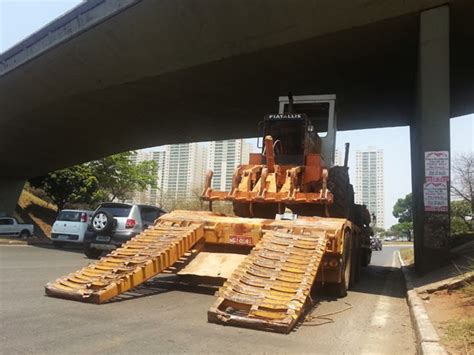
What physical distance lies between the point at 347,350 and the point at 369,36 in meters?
10.4

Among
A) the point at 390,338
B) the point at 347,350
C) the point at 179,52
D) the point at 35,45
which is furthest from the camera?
the point at 35,45

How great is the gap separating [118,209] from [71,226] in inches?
211

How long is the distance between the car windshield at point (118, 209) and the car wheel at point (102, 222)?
34 centimetres

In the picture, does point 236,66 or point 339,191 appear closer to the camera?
point 339,191

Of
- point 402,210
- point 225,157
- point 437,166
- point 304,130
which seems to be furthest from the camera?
point 402,210

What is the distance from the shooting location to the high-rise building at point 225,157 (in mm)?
51969

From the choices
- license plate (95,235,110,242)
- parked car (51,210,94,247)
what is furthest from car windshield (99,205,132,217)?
parked car (51,210,94,247)

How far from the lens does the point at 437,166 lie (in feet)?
34.7

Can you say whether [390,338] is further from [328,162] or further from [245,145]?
[245,145]

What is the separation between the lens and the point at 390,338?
573 cm

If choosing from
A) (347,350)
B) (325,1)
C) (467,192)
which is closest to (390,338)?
(347,350)

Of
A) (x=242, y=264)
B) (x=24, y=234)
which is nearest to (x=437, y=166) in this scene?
(x=242, y=264)

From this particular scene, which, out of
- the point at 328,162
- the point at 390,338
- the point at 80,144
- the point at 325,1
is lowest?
the point at 390,338

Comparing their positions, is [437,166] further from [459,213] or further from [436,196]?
[459,213]
